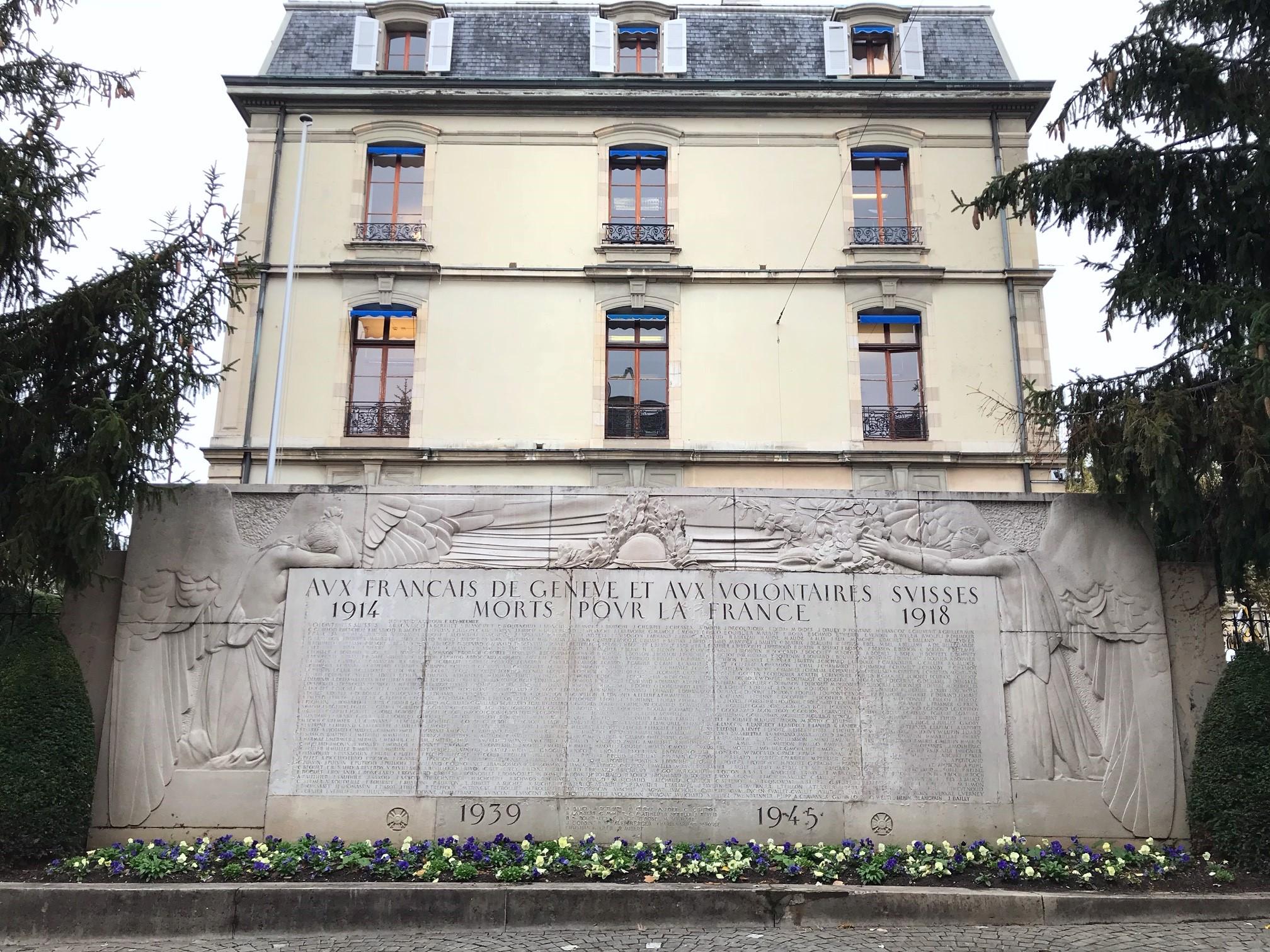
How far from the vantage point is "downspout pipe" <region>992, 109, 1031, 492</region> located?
71.1 ft

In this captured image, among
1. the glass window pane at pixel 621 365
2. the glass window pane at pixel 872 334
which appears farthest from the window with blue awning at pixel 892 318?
the glass window pane at pixel 621 365

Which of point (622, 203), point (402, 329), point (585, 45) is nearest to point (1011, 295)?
point (622, 203)

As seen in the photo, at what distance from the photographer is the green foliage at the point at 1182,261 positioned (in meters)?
10.6

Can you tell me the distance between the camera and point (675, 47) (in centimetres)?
2492

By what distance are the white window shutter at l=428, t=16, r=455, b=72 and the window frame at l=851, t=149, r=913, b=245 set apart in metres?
10.1

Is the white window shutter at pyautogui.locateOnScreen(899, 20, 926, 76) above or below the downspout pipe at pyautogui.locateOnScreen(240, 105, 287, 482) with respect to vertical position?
above

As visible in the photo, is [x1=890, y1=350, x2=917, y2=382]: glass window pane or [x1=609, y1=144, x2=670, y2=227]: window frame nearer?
[x1=890, y1=350, x2=917, y2=382]: glass window pane

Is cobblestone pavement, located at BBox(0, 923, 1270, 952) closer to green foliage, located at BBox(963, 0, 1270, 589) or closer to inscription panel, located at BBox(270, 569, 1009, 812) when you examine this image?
inscription panel, located at BBox(270, 569, 1009, 812)

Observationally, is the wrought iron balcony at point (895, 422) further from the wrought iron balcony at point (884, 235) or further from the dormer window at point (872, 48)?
the dormer window at point (872, 48)

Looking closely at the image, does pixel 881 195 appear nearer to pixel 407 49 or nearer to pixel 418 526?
pixel 407 49

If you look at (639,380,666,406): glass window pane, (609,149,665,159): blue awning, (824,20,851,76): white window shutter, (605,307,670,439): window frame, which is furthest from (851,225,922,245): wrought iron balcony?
(639,380,666,406): glass window pane

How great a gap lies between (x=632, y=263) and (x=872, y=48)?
8.78 meters

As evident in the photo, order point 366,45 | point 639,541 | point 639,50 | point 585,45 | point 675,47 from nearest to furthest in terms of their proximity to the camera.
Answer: point 639,541
point 366,45
point 675,47
point 585,45
point 639,50

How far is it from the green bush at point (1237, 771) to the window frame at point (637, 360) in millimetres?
13147
